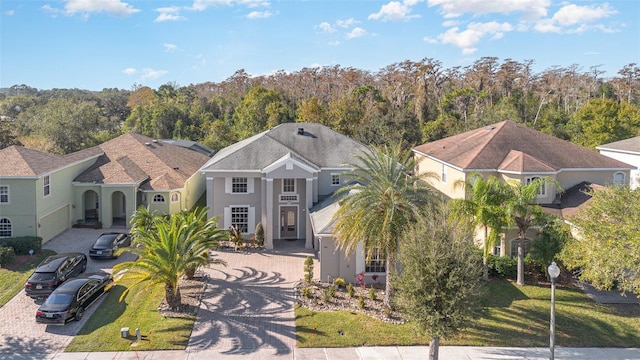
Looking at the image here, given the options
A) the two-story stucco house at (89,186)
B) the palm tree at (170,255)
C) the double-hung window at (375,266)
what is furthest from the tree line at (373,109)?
the palm tree at (170,255)

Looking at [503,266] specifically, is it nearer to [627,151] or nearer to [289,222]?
[289,222]

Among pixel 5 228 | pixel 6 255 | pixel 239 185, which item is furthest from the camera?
pixel 239 185

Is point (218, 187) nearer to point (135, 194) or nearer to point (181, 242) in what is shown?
point (135, 194)

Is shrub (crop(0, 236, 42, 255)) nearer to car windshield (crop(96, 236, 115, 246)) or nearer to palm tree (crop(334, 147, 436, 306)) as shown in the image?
car windshield (crop(96, 236, 115, 246))

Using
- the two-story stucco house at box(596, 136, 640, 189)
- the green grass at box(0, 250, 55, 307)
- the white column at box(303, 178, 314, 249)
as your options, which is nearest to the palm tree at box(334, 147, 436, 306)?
the white column at box(303, 178, 314, 249)

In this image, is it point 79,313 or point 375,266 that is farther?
point 375,266

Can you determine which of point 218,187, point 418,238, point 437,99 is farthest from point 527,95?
point 418,238

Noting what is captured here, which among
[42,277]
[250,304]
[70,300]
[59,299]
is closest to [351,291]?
[250,304]
